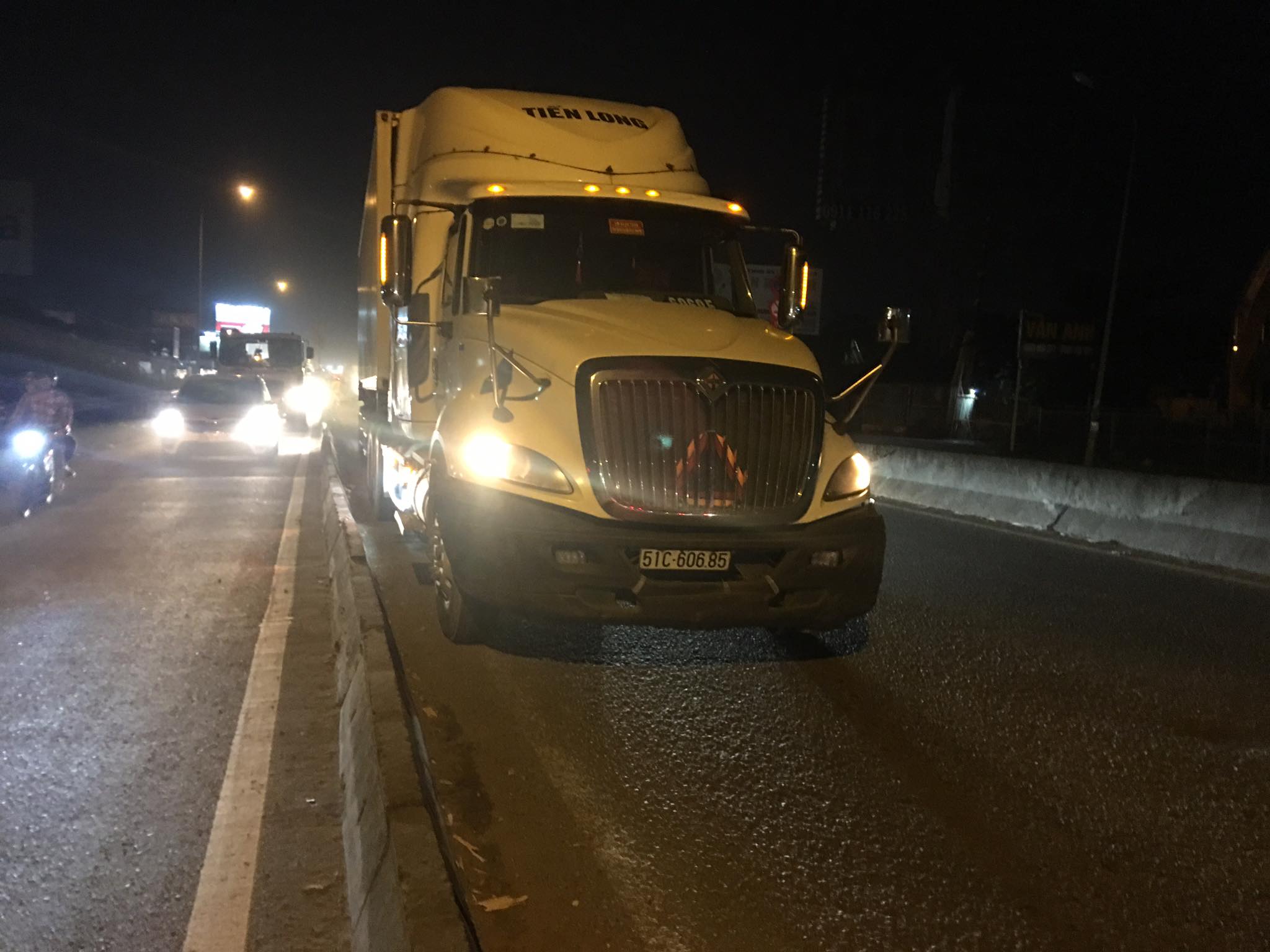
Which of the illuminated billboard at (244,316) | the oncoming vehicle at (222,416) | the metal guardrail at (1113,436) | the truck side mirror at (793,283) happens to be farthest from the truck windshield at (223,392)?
the illuminated billboard at (244,316)

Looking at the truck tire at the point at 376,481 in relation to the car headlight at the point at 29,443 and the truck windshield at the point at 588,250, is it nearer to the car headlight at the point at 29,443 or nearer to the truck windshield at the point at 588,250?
the car headlight at the point at 29,443

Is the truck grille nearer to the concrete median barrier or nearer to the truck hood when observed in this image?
the truck hood

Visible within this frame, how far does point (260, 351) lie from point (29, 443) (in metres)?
25.0

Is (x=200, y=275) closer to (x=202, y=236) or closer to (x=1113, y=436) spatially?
(x=202, y=236)

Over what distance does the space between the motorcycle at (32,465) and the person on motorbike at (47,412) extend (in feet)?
0.22

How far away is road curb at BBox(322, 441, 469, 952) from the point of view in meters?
2.89

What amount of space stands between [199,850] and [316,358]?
109 ft

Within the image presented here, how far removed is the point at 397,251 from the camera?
738 centimetres

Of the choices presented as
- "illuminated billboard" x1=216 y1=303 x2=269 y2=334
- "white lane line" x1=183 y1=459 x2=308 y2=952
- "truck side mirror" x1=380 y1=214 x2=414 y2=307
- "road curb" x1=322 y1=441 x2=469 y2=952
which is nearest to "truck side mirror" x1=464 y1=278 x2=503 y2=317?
"truck side mirror" x1=380 y1=214 x2=414 y2=307

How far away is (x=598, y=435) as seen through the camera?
18.1 ft

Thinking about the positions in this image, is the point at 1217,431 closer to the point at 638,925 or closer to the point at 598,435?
the point at 598,435

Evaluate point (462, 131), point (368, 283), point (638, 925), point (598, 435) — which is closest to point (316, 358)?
point (368, 283)

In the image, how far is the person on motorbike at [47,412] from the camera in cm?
1165

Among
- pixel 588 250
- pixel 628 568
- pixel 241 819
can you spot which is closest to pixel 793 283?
pixel 588 250
